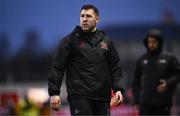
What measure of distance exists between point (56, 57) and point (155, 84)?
280cm

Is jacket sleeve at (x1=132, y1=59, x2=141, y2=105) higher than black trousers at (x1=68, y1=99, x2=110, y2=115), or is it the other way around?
black trousers at (x1=68, y1=99, x2=110, y2=115)

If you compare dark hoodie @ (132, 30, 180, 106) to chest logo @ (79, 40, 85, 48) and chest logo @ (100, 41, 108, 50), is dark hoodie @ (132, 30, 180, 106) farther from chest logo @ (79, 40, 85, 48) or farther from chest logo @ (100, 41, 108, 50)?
chest logo @ (79, 40, 85, 48)

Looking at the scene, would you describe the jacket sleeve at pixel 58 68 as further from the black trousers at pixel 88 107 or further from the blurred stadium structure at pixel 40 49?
the blurred stadium structure at pixel 40 49

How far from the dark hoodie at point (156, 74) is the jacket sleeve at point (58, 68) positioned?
8.87 ft

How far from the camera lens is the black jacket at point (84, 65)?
7.34 m

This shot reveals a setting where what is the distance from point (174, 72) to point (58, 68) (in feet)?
10.3

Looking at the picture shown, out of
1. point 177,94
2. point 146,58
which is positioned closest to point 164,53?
point 146,58

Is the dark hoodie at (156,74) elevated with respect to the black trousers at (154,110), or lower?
elevated

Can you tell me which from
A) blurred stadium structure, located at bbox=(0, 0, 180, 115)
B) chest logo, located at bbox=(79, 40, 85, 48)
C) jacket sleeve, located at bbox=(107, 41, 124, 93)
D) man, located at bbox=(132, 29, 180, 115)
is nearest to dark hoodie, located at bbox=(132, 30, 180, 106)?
man, located at bbox=(132, 29, 180, 115)

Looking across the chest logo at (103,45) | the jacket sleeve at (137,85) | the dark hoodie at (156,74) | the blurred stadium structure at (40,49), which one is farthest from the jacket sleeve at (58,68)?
the blurred stadium structure at (40,49)

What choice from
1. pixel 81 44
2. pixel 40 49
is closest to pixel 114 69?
pixel 81 44

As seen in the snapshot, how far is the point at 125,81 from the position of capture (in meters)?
16.3

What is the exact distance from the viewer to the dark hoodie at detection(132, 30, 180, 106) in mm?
9836

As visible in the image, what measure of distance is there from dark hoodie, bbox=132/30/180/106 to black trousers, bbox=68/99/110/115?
96.7 inches
